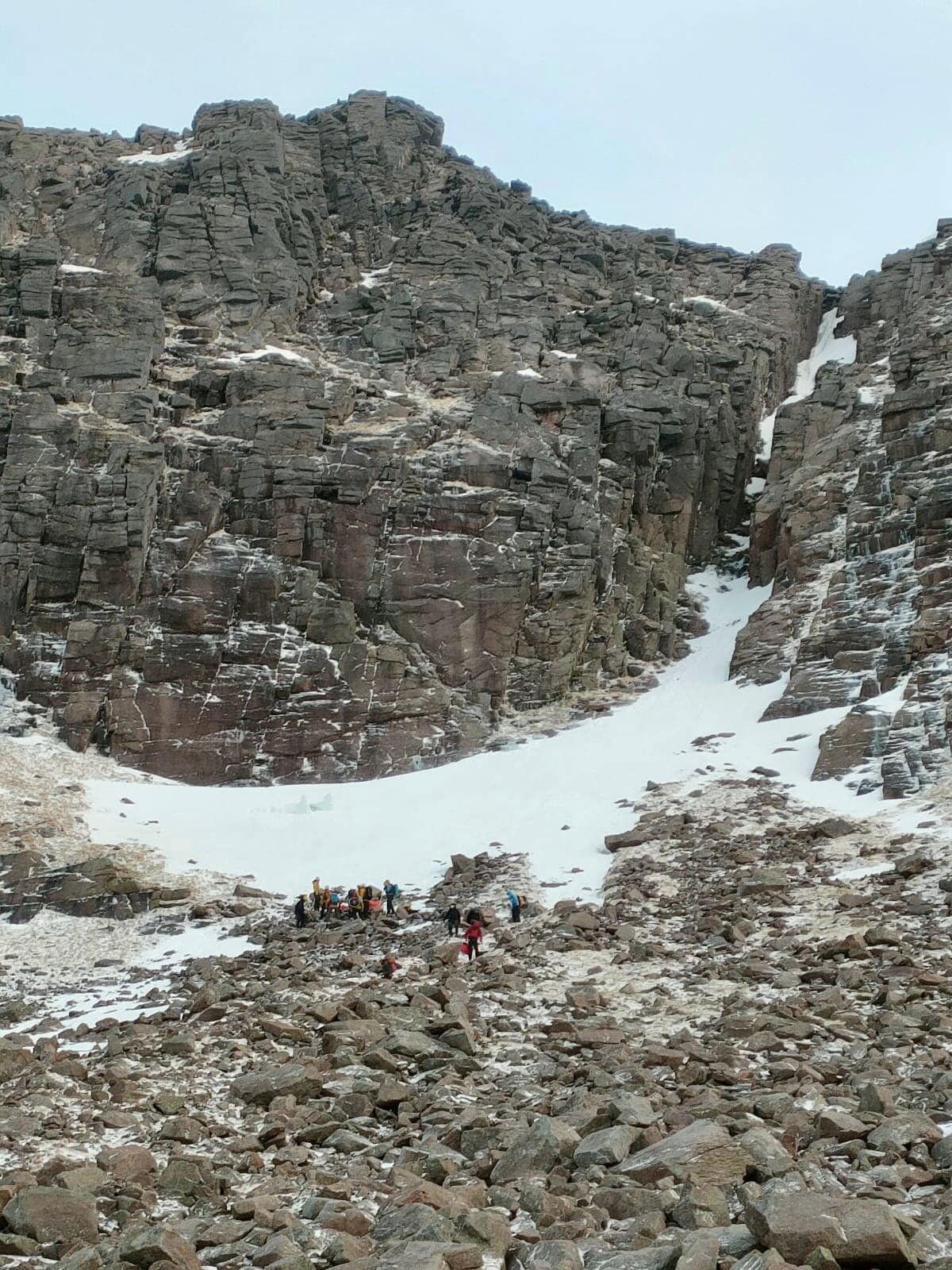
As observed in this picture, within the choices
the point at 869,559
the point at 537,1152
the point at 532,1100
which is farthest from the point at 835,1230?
the point at 869,559

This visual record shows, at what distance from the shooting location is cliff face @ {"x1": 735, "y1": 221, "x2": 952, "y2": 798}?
3553 cm

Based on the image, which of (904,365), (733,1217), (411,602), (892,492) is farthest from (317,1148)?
(904,365)

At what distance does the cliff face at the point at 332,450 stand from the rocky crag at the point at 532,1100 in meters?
21.2

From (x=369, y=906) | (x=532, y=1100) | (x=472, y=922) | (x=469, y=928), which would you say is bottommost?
(x=369, y=906)

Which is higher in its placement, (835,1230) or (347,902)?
(835,1230)

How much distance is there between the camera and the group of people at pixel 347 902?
1097 inches

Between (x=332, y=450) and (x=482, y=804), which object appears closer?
(x=482, y=804)

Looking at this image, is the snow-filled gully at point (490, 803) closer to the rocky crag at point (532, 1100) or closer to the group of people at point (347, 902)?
the group of people at point (347, 902)

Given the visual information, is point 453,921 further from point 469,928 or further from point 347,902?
point 347,902

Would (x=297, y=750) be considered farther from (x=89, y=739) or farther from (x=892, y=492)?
(x=892, y=492)

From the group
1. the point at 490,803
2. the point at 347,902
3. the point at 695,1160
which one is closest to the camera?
the point at 695,1160

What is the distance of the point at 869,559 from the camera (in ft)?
158

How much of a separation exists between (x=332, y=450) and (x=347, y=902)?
2879 cm

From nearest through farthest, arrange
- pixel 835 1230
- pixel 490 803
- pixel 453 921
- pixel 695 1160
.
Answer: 1. pixel 835 1230
2. pixel 695 1160
3. pixel 453 921
4. pixel 490 803
